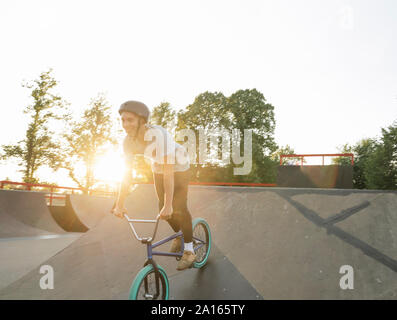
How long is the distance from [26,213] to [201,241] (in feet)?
29.5

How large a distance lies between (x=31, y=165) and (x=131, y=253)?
25.2 meters

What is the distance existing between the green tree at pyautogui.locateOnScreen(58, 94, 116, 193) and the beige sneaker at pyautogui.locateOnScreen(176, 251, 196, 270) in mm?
26766

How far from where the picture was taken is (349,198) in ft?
16.3

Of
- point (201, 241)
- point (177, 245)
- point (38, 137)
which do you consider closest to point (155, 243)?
point (177, 245)

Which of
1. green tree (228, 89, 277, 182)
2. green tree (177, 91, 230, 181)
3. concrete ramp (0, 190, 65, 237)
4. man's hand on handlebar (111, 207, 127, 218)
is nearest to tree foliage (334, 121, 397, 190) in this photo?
green tree (228, 89, 277, 182)

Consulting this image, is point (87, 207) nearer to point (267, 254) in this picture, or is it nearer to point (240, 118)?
point (267, 254)

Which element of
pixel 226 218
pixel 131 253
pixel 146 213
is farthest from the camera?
pixel 146 213

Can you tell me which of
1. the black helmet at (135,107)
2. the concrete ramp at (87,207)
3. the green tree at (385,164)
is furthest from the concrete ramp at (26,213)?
the green tree at (385,164)

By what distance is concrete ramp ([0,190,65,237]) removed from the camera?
9.60m

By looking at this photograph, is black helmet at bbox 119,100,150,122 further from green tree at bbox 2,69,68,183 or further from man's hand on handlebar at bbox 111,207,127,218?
green tree at bbox 2,69,68,183

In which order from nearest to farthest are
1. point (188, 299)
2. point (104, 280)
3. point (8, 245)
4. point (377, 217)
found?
point (188, 299) < point (104, 280) < point (377, 217) < point (8, 245)
